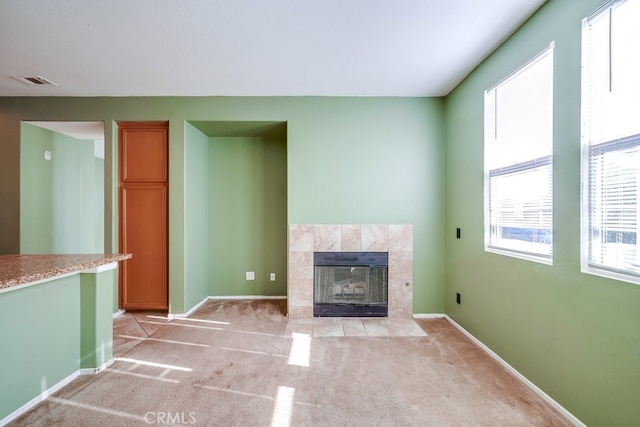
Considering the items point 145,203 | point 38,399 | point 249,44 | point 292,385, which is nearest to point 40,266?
point 38,399

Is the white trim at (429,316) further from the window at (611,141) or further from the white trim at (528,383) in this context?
the window at (611,141)

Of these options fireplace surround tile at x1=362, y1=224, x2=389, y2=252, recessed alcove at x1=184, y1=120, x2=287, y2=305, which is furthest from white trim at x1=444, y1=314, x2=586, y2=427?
recessed alcove at x1=184, y1=120, x2=287, y2=305

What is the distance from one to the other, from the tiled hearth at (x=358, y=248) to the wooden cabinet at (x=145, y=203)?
1.63 meters

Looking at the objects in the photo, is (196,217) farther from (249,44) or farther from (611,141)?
(611,141)

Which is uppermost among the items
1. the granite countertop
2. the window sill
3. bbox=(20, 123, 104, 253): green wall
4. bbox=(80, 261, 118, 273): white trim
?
bbox=(20, 123, 104, 253): green wall

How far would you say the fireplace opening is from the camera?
338 centimetres

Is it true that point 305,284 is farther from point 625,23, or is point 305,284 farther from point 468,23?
point 625,23

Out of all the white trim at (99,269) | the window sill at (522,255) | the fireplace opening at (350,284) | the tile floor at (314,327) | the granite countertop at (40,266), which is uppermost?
the window sill at (522,255)

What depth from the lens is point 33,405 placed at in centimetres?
178

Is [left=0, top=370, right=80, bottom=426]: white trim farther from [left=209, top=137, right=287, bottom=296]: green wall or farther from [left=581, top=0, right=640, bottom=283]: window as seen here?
[left=581, top=0, right=640, bottom=283]: window

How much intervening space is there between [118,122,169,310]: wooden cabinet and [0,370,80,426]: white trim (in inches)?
55.9

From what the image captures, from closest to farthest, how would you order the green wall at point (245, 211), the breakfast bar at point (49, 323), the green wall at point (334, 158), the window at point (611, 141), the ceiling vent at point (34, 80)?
the window at point (611, 141) < the breakfast bar at point (49, 323) < the ceiling vent at point (34, 80) < the green wall at point (334, 158) < the green wall at point (245, 211)

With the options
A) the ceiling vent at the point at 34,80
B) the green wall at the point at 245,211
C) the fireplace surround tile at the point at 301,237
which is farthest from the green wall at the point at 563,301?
the ceiling vent at the point at 34,80

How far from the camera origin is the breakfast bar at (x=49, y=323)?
1.64 meters
